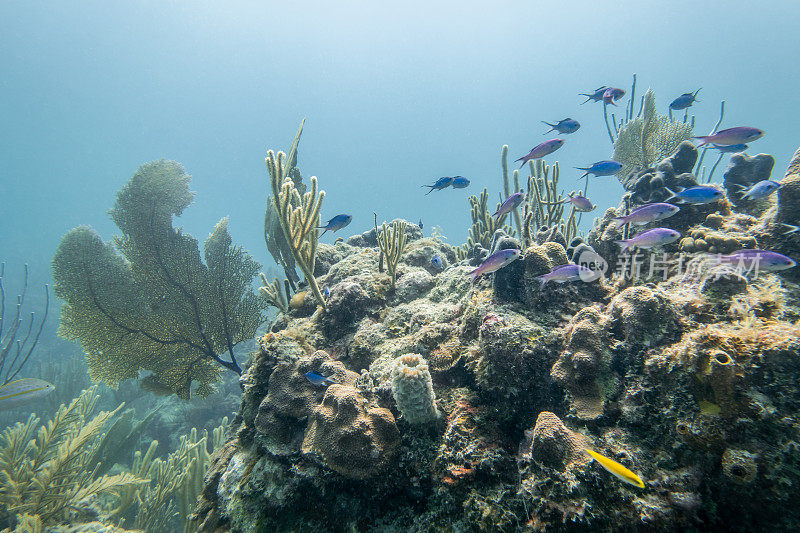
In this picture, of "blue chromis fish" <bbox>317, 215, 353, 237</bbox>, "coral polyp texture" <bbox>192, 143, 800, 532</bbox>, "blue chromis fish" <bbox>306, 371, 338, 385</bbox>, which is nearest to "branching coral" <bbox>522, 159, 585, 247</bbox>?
"coral polyp texture" <bbox>192, 143, 800, 532</bbox>

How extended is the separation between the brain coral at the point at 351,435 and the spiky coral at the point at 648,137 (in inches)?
223

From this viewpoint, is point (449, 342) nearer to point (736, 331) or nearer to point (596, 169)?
point (736, 331)

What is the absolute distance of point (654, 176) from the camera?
12.9 feet

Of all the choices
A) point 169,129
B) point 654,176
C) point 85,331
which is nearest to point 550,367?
point 654,176

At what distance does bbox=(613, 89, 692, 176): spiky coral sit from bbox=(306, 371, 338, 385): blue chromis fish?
18.8ft

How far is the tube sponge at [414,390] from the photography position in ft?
7.06

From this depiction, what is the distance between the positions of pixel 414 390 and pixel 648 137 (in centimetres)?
590

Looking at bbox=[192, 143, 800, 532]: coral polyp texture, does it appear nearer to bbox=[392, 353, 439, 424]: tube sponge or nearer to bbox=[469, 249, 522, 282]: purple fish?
bbox=[392, 353, 439, 424]: tube sponge

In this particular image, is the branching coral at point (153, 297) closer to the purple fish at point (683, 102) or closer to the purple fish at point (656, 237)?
the purple fish at point (656, 237)

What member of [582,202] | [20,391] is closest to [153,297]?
[20,391]

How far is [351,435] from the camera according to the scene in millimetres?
2219

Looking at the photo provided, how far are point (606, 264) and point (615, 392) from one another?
177 centimetres

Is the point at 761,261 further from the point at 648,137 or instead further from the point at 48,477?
the point at 48,477

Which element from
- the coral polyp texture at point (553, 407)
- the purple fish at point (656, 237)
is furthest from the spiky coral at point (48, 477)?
the purple fish at point (656, 237)
